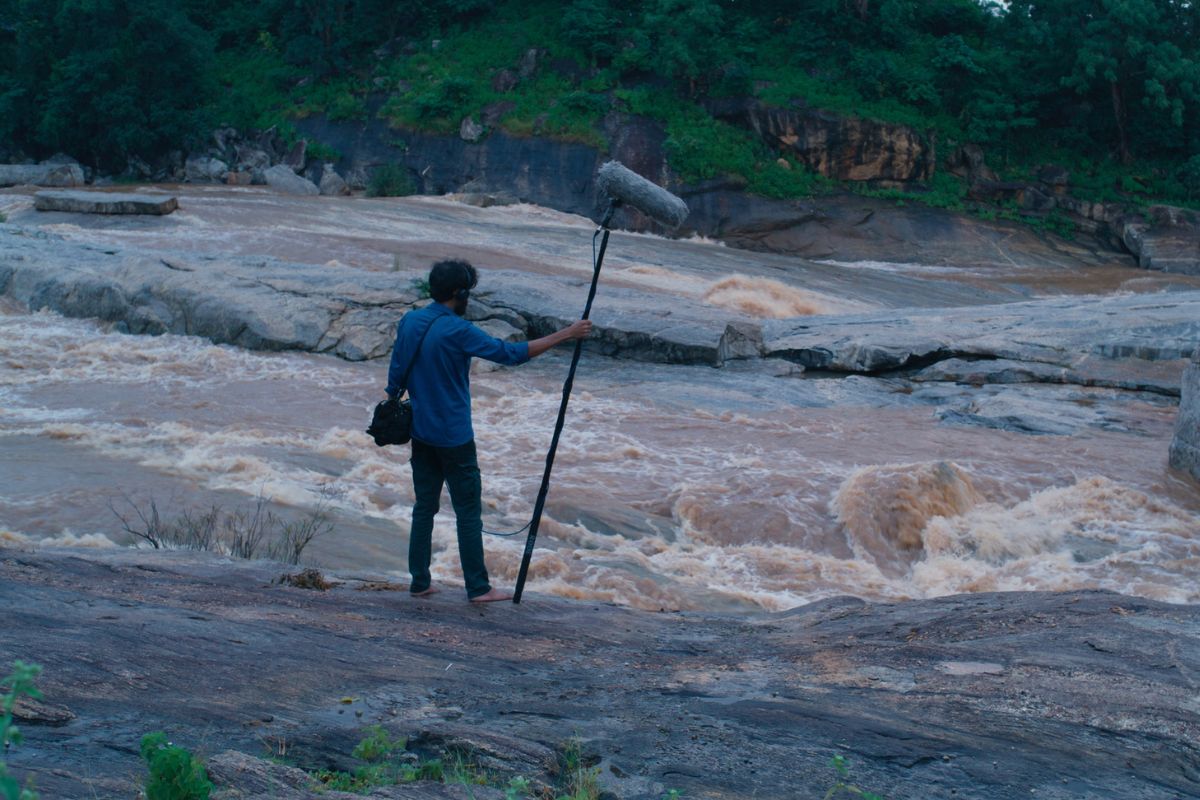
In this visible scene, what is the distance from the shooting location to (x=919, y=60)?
36656mm

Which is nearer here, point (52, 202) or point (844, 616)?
point (844, 616)

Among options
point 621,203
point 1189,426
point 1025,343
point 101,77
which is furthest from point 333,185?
point 621,203

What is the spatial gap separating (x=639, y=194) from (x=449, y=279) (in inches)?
37.0

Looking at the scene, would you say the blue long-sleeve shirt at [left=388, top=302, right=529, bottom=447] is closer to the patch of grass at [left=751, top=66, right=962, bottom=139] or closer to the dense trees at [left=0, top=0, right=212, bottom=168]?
the patch of grass at [left=751, top=66, right=962, bottom=139]

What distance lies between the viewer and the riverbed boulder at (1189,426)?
966 cm

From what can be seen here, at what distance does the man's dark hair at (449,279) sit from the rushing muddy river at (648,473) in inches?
106

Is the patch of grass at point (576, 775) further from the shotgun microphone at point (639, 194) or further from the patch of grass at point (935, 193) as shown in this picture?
the patch of grass at point (935, 193)

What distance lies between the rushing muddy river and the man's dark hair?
8.85 ft

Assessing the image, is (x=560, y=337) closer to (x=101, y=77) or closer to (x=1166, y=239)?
(x=1166, y=239)

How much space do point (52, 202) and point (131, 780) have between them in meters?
21.3

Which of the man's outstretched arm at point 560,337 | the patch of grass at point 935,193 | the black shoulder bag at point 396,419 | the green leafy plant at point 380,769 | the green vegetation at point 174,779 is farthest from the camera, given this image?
the patch of grass at point 935,193

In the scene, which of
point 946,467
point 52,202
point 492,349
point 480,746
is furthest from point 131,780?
point 52,202

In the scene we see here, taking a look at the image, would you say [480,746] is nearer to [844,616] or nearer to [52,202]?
[844,616]

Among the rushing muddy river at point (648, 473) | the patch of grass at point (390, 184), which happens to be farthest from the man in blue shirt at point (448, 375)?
the patch of grass at point (390, 184)
